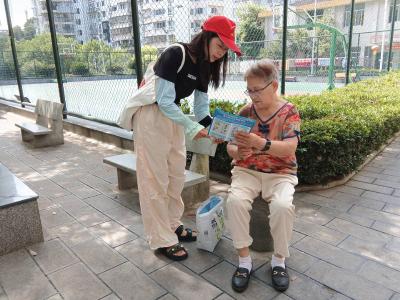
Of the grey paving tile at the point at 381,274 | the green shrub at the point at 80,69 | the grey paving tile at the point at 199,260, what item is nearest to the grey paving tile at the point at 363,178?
the grey paving tile at the point at 381,274

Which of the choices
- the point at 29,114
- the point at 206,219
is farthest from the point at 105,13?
the point at 206,219

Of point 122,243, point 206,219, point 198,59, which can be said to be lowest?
point 122,243

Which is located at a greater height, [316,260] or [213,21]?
[213,21]

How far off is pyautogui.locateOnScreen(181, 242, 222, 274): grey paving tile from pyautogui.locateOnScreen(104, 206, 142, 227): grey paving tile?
75 centimetres

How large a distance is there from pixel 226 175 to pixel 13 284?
8.54ft

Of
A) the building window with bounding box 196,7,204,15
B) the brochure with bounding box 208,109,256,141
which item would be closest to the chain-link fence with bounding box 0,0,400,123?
the building window with bounding box 196,7,204,15

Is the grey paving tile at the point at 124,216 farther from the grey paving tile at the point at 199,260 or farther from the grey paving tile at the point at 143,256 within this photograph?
the grey paving tile at the point at 199,260

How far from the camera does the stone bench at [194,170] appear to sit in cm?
328

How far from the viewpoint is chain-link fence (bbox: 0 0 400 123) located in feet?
17.6

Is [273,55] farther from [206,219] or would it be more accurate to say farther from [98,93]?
[206,219]

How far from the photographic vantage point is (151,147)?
7.93ft

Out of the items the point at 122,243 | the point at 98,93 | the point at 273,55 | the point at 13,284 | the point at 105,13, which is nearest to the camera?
the point at 13,284

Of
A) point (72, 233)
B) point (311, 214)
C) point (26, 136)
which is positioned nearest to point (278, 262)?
point (311, 214)

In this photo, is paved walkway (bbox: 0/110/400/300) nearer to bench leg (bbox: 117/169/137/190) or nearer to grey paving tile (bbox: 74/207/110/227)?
grey paving tile (bbox: 74/207/110/227)
